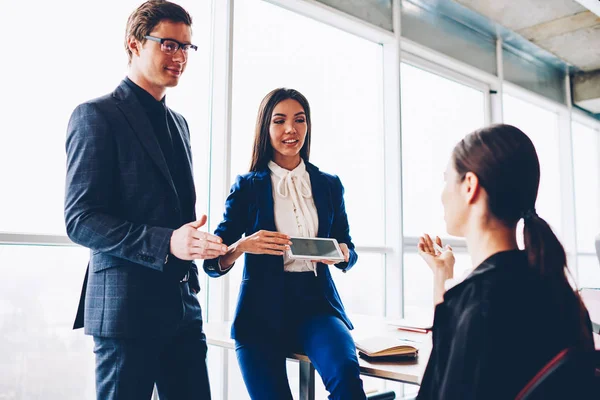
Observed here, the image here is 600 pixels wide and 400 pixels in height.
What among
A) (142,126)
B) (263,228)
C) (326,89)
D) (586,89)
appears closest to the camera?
(142,126)

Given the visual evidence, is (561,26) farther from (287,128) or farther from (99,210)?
(99,210)

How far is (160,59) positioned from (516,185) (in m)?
Result: 1.09

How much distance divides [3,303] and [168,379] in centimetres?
117

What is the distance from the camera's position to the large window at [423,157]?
4602 mm

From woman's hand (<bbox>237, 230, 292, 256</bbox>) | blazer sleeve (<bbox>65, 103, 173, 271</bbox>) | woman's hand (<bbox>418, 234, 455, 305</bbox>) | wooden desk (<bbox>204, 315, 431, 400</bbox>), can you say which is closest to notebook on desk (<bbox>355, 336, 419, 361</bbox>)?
wooden desk (<bbox>204, 315, 431, 400</bbox>)

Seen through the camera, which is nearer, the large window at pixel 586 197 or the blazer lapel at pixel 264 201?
the blazer lapel at pixel 264 201

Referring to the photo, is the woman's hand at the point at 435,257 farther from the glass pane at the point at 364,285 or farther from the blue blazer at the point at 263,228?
the glass pane at the point at 364,285

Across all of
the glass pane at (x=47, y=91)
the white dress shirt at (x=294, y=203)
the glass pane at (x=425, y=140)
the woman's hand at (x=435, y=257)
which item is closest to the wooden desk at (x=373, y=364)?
the woman's hand at (x=435, y=257)

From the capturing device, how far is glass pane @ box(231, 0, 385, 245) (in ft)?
11.1

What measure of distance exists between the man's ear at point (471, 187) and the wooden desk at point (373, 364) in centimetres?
49

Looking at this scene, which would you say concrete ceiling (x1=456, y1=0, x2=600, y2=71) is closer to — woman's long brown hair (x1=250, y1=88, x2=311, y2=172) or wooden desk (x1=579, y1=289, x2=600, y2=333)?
wooden desk (x1=579, y1=289, x2=600, y2=333)

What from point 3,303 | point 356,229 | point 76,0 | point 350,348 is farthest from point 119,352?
point 356,229

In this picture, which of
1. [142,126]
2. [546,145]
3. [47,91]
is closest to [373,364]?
[142,126]

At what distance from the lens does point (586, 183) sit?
7.94m
